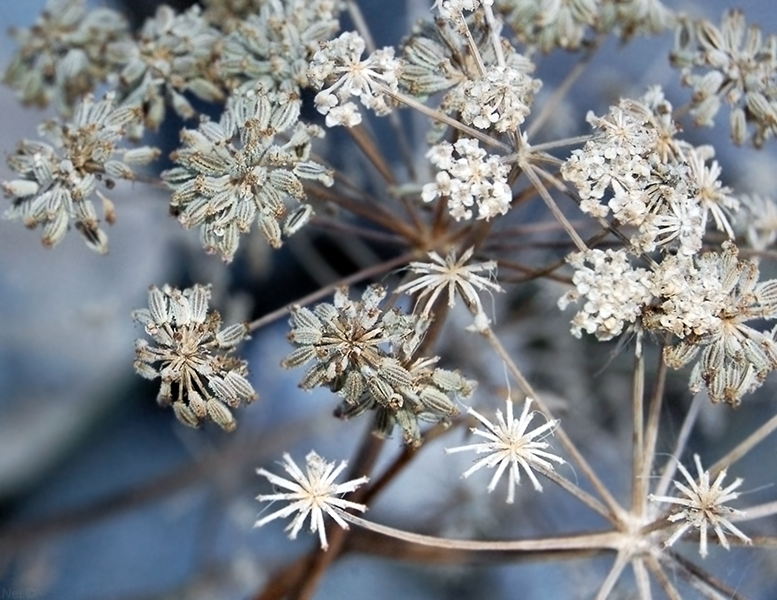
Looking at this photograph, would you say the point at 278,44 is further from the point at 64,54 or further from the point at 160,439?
the point at 160,439

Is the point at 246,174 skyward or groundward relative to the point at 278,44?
groundward

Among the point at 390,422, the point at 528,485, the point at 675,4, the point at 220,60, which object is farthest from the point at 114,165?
the point at 675,4

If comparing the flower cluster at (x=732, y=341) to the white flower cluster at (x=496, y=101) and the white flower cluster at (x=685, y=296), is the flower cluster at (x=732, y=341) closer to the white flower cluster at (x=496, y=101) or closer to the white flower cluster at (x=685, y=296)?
the white flower cluster at (x=685, y=296)

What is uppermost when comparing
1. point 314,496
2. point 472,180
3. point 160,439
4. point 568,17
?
point 568,17

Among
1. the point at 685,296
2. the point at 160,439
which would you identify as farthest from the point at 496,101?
the point at 160,439

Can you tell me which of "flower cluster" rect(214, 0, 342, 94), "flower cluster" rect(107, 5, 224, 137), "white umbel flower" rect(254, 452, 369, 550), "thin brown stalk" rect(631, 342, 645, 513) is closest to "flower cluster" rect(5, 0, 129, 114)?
"flower cluster" rect(107, 5, 224, 137)

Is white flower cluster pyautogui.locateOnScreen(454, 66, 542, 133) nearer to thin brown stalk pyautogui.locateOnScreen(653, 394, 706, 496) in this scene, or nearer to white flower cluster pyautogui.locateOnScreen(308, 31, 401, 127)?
white flower cluster pyautogui.locateOnScreen(308, 31, 401, 127)

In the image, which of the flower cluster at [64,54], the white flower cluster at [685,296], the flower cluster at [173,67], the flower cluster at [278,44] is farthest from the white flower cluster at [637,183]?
the flower cluster at [64,54]
